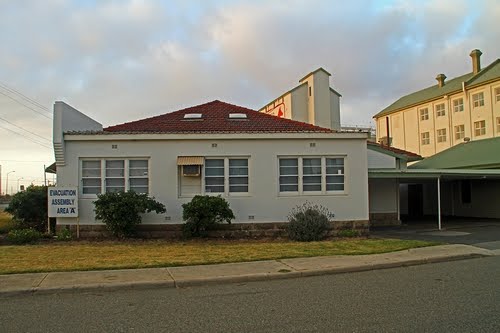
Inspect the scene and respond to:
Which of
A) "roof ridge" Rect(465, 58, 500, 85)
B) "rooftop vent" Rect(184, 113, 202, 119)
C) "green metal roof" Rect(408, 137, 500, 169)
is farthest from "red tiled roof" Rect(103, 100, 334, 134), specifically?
"roof ridge" Rect(465, 58, 500, 85)

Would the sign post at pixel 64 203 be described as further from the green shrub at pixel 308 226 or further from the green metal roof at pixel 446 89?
the green metal roof at pixel 446 89

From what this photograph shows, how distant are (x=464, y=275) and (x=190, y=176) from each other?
10.2 m

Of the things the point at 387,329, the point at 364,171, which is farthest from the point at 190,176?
the point at 387,329

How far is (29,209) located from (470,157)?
23878 millimetres

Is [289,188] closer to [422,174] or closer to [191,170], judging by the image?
[191,170]

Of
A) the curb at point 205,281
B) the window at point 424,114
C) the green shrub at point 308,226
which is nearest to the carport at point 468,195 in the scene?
the green shrub at point 308,226

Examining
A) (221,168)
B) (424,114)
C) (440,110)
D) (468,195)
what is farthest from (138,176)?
(424,114)

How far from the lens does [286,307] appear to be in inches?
283

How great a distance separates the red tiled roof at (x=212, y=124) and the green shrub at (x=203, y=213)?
9.07 feet

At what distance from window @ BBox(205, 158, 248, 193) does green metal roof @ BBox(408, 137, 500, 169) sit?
14878 millimetres

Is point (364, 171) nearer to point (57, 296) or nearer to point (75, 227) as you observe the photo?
point (75, 227)

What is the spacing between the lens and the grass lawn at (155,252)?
436 inches

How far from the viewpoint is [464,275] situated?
9.70 metres

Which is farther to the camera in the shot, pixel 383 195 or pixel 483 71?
pixel 483 71
